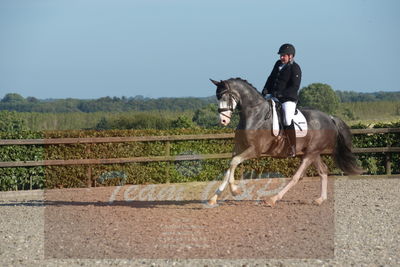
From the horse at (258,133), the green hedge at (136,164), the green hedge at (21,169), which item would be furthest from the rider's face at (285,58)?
the green hedge at (21,169)

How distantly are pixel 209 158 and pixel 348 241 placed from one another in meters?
8.34

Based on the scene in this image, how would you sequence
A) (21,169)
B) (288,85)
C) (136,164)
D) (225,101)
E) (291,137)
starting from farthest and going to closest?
(136,164) < (21,169) < (288,85) < (291,137) < (225,101)

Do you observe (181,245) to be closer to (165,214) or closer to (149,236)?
(149,236)

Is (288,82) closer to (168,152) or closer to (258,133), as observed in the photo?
(258,133)

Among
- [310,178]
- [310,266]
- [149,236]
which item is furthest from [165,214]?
[310,178]

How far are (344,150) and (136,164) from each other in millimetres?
5771

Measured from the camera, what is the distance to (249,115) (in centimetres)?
1073

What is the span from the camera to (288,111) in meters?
11.0

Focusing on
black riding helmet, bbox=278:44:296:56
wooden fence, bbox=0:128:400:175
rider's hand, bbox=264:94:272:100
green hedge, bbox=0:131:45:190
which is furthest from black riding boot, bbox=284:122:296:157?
green hedge, bbox=0:131:45:190

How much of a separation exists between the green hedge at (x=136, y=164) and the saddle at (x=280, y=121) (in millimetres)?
5526

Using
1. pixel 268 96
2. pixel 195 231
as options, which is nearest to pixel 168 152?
pixel 268 96

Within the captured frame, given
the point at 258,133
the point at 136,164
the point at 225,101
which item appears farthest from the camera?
the point at 136,164

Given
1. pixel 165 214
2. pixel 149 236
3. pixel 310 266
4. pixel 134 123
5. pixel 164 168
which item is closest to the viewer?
pixel 310 266

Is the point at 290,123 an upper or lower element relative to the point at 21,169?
upper
